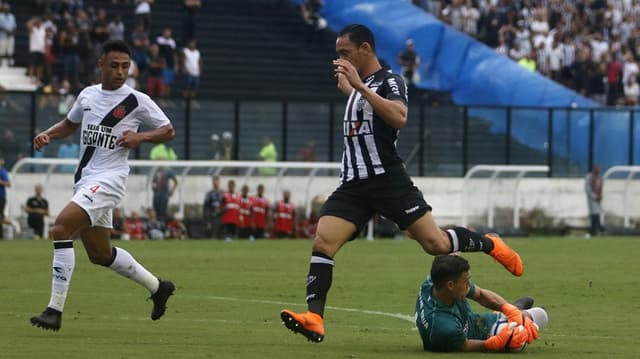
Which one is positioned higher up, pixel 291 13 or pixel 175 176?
pixel 291 13

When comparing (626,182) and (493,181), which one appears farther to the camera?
(626,182)

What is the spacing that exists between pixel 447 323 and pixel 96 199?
3.57 m

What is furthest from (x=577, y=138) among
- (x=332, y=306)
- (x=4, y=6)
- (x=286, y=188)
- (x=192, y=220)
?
(x=332, y=306)

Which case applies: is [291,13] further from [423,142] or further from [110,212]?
[110,212]

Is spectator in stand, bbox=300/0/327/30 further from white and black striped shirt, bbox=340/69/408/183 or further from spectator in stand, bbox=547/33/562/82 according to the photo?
white and black striped shirt, bbox=340/69/408/183

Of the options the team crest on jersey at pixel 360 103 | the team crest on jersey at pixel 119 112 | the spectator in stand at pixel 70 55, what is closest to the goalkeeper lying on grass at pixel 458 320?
the team crest on jersey at pixel 360 103

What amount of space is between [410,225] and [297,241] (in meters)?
21.2

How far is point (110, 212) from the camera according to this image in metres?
13.5

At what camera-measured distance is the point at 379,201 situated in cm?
1205

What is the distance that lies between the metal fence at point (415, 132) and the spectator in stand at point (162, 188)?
3.46ft

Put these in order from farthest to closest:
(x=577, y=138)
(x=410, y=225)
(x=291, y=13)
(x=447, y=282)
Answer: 1. (x=291, y=13)
2. (x=577, y=138)
3. (x=410, y=225)
4. (x=447, y=282)

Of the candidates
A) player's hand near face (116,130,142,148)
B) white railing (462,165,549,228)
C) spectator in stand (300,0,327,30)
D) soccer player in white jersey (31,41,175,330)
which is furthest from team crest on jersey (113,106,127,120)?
spectator in stand (300,0,327,30)

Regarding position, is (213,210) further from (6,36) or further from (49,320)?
(49,320)

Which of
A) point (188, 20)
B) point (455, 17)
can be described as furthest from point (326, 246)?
point (455, 17)
